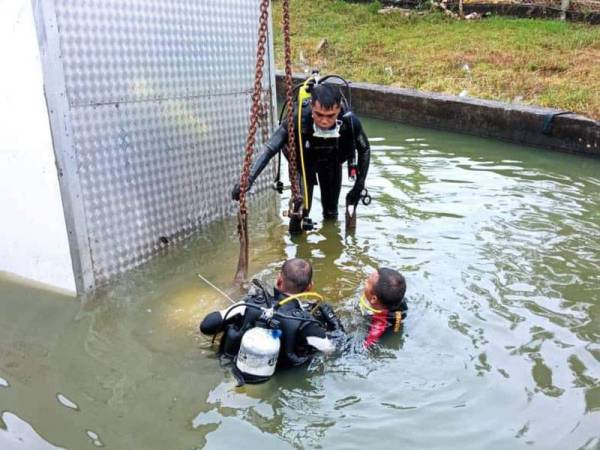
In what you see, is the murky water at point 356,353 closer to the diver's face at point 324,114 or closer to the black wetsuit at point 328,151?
the black wetsuit at point 328,151

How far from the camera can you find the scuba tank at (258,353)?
3.40 m

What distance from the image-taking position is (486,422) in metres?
3.26

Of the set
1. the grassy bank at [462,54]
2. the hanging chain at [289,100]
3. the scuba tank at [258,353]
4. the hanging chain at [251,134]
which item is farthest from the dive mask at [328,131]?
the grassy bank at [462,54]

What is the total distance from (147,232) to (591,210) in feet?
14.1

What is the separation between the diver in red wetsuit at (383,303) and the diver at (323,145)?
1413 mm

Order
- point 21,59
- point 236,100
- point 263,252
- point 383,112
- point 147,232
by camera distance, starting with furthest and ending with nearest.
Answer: point 383,112, point 236,100, point 263,252, point 147,232, point 21,59

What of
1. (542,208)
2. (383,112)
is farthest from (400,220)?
(383,112)

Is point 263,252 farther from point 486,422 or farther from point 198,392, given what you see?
point 486,422

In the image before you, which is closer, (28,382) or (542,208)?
(28,382)

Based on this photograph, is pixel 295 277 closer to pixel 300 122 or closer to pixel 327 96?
pixel 327 96

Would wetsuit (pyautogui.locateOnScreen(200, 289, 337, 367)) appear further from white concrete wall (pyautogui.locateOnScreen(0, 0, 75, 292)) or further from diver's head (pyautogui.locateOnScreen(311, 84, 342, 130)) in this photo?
diver's head (pyautogui.locateOnScreen(311, 84, 342, 130))

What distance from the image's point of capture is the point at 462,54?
11430 millimetres

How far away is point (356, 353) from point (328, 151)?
2.21 m

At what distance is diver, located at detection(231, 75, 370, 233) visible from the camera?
503 cm
